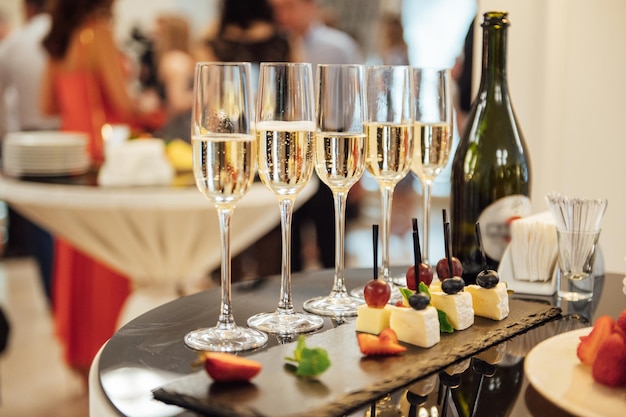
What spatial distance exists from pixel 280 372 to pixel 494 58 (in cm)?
88

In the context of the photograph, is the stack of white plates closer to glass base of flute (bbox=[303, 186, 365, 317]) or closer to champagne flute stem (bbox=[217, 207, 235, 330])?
glass base of flute (bbox=[303, 186, 365, 317])

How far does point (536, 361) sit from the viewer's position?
102 cm

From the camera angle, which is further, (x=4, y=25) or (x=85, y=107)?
(x=4, y=25)

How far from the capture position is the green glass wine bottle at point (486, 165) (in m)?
1.66

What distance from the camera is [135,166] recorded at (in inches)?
119

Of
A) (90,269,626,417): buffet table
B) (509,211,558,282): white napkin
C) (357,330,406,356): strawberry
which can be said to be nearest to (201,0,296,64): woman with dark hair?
(509,211,558,282): white napkin

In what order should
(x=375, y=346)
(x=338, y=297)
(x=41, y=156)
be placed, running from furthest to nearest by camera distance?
(x=41, y=156)
(x=338, y=297)
(x=375, y=346)

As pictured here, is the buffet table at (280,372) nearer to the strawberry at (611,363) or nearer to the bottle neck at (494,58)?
the strawberry at (611,363)

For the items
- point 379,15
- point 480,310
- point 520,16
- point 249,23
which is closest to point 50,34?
point 249,23

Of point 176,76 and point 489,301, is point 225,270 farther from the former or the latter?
point 176,76

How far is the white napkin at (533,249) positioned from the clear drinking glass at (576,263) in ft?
0.14

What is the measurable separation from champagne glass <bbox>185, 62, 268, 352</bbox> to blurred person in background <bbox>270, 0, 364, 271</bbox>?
368cm

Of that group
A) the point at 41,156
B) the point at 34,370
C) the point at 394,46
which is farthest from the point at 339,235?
the point at 394,46

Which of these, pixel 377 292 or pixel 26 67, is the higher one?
pixel 26 67
